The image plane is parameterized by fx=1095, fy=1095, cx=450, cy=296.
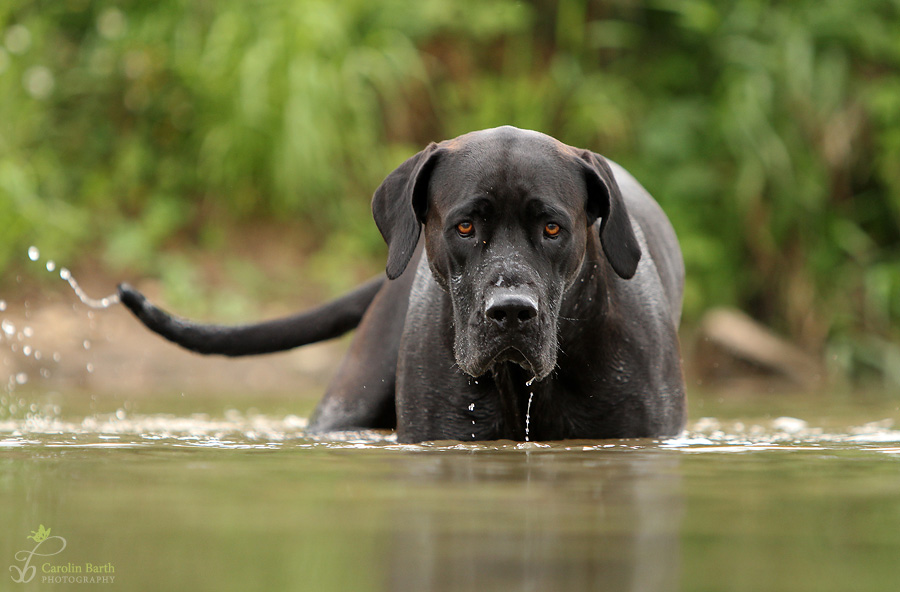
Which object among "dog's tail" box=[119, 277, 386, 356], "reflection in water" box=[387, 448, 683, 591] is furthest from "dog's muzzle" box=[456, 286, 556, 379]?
"dog's tail" box=[119, 277, 386, 356]

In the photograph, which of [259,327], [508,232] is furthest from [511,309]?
[259,327]

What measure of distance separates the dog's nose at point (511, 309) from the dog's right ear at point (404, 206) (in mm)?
477

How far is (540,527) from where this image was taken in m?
1.94

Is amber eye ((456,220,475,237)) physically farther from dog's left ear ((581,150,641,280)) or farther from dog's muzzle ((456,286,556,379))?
Result: dog's left ear ((581,150,641,280))

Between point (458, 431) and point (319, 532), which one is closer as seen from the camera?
point (319, 532)

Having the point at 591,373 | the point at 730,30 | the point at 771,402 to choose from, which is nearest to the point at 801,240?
the point at 730,30

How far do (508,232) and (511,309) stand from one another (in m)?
0.27

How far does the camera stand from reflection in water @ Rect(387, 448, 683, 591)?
1.59 meters

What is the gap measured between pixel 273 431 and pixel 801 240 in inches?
206

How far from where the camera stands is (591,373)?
359cm

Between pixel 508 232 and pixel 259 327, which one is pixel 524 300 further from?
pixel 259 327

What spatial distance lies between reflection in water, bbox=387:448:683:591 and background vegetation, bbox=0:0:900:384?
5.41 meters

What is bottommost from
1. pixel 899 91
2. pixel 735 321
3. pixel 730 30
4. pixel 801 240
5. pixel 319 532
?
pixel 319 532

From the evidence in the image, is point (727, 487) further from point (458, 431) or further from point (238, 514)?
point (458, 431)
